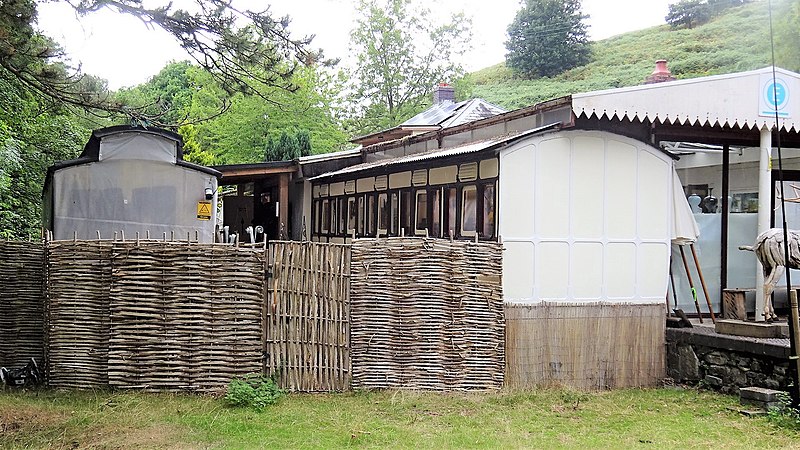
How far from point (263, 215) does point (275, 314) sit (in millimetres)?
12976

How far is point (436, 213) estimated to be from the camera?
41.5 ft

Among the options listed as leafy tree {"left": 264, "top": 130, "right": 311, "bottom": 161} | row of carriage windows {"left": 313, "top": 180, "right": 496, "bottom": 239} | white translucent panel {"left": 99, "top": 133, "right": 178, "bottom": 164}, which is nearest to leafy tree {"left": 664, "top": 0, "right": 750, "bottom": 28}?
leafy tree {"left": 264, "top": 130, "right": 311, "bottom": 161}

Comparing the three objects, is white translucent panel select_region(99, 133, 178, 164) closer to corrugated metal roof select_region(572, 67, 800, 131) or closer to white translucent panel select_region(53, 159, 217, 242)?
white translucent panel select_region(53, 159, 217, 242)

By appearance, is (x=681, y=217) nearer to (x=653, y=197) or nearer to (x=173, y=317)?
(x=653, y=197)

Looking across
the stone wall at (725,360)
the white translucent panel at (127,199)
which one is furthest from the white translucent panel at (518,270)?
the white translucent panel at (127,199)

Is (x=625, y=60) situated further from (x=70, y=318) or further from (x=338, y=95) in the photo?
(x=70, y=318)

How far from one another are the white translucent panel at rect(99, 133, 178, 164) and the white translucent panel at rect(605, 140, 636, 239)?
23.2 ft

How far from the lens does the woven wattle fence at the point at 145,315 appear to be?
8.71 metres

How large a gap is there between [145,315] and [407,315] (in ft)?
9.90

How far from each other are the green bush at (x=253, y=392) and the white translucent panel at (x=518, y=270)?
3108mm

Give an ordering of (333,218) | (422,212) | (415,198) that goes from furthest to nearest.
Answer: (333,218) → (415,198) → (422,212)

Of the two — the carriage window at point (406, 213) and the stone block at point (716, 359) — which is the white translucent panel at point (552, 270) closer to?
the stone block at point (716, 359)

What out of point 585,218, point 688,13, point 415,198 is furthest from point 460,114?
point 688,13

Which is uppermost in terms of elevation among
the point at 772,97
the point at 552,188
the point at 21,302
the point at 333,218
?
the point at 772,97
